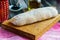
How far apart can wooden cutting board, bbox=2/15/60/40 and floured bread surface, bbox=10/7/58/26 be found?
0.02 meters

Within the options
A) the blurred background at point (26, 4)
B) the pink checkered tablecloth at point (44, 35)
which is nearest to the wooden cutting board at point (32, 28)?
the pink checkered tablecloth at point (44, 35)

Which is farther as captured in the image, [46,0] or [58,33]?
[46,0]

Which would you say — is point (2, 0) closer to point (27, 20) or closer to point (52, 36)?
point (27, 20)

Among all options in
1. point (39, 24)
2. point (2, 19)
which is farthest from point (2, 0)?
point (39, 24)

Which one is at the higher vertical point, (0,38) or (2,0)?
(2,0)

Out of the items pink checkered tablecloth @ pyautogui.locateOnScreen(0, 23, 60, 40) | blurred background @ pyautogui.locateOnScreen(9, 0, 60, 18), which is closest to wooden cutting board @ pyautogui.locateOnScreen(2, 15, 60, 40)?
pink checkered tablecloth @ pyautogui.locateOnScreen(0, 23, 60, 40)

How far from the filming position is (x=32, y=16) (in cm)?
57

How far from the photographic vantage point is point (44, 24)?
22.0 inches

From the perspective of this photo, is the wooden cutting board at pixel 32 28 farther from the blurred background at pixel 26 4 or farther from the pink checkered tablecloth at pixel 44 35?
the blurred background at pixel 26 4

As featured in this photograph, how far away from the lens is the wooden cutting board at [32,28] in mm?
502

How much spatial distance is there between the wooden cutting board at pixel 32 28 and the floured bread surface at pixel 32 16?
16 millimetres

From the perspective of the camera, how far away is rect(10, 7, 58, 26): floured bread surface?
1.78 ft

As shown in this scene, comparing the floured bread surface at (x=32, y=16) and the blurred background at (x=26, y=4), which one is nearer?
the floured bread surface at (x=32, y=16)

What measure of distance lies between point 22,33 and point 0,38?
85 mm
